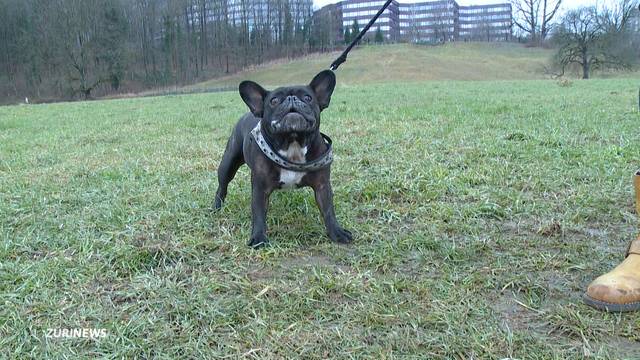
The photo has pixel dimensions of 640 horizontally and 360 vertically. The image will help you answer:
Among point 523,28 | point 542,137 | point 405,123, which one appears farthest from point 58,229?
point 523,28

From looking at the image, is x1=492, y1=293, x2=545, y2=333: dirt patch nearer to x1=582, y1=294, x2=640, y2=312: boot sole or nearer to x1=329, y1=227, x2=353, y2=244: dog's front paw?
x1=582, y1=294, x2=640, y2=312: boot sole

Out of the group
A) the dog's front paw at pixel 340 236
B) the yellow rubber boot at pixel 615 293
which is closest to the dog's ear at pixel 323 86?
the dog's front paw at pixel 340 236

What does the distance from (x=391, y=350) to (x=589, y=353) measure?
69 centimetres

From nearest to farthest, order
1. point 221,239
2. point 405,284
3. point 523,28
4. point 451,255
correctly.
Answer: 1. point 405,284
2. point 451,255
3. point 221,239
4. point 523,28

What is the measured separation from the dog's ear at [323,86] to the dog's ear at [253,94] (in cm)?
29

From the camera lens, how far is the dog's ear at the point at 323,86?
3.12 meters

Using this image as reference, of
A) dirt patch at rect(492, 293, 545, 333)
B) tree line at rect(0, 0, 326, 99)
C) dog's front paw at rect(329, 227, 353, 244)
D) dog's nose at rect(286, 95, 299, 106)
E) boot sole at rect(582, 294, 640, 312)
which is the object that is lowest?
dirt patch at rect(492, 293, 545, 333)

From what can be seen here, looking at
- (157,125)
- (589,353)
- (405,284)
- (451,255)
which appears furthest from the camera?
(157,125)

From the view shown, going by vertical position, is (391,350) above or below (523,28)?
below

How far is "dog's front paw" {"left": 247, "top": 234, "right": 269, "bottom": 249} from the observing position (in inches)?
118

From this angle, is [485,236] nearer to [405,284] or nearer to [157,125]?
[405,284]

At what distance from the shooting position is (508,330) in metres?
2.05

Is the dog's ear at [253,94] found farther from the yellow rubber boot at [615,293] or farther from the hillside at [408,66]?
the hillside at [408,66]

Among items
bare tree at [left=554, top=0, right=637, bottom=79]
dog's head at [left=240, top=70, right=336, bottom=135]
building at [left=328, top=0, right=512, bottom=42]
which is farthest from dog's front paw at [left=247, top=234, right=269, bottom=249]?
building at [left=328, top=0, right=512, bottom=42]
